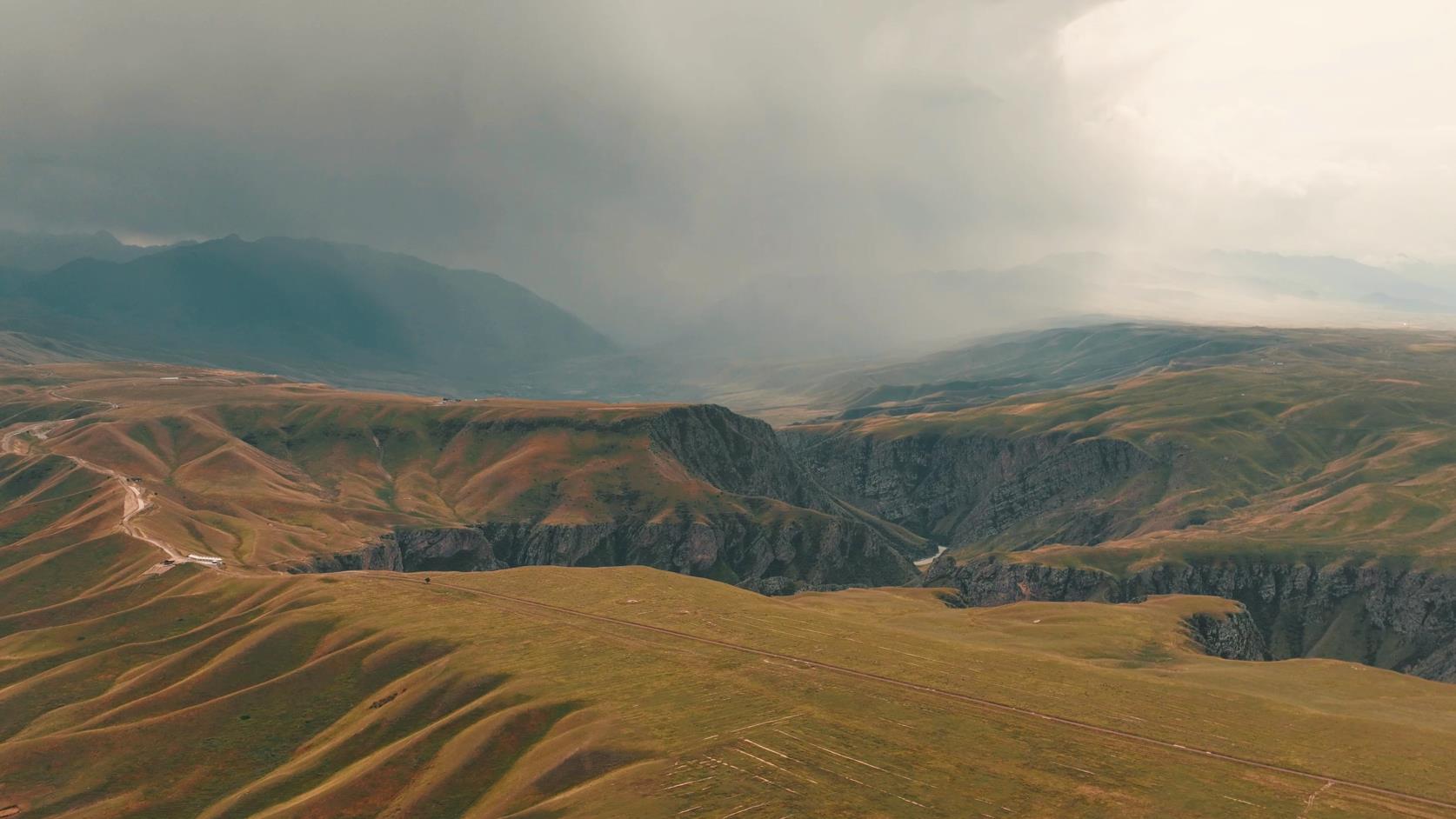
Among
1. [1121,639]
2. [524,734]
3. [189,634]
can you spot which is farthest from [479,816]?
[1121,639]

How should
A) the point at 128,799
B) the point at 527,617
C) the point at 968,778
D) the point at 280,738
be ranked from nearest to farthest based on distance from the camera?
the point at 968,778
the point at 128,799
the point at 280,738
the point at 527,617

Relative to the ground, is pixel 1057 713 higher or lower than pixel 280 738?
higher

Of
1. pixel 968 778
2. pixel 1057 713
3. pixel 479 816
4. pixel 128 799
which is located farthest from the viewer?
pixel 128 799

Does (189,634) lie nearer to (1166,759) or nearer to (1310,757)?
(1166,759)
